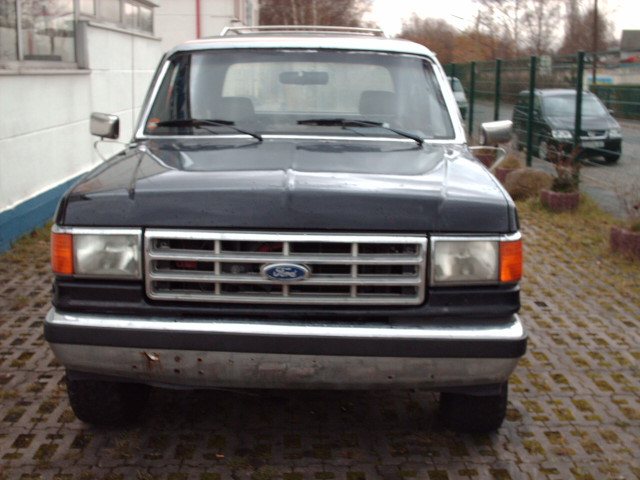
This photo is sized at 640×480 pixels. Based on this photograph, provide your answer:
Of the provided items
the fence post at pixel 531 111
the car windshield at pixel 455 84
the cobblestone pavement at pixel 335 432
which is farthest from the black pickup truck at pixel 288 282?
the car windshield at pixel 455 84

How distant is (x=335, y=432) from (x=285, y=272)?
1.10m

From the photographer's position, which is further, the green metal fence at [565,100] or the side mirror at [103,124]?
the green metal fence at [565,100]

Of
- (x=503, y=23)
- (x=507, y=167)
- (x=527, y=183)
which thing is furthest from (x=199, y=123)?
(x=503, y=23)

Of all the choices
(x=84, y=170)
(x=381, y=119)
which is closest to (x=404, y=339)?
(x=381, y=119)

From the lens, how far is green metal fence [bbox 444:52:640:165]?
10156 millimetres

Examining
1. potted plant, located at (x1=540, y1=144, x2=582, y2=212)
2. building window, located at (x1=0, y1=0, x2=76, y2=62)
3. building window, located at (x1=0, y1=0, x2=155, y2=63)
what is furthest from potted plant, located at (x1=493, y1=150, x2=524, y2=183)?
building window, located at (x1=0, y1=0, x2=76, y2=62)

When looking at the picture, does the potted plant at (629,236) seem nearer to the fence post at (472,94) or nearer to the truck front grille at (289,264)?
the truck front grille at (289,264)

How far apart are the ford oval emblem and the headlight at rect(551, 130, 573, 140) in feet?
29.7

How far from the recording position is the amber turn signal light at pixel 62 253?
3.29 m

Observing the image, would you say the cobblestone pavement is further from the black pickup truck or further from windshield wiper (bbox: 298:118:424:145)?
windshield wiper (bbox: 298:118:424:145)

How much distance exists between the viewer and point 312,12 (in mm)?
42188

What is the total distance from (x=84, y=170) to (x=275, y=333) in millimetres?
7603

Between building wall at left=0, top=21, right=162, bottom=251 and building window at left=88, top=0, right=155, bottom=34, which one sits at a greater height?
building window at left=88, top=0, right=155, bottom=34

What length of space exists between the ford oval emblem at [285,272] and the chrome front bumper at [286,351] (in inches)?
7.0
